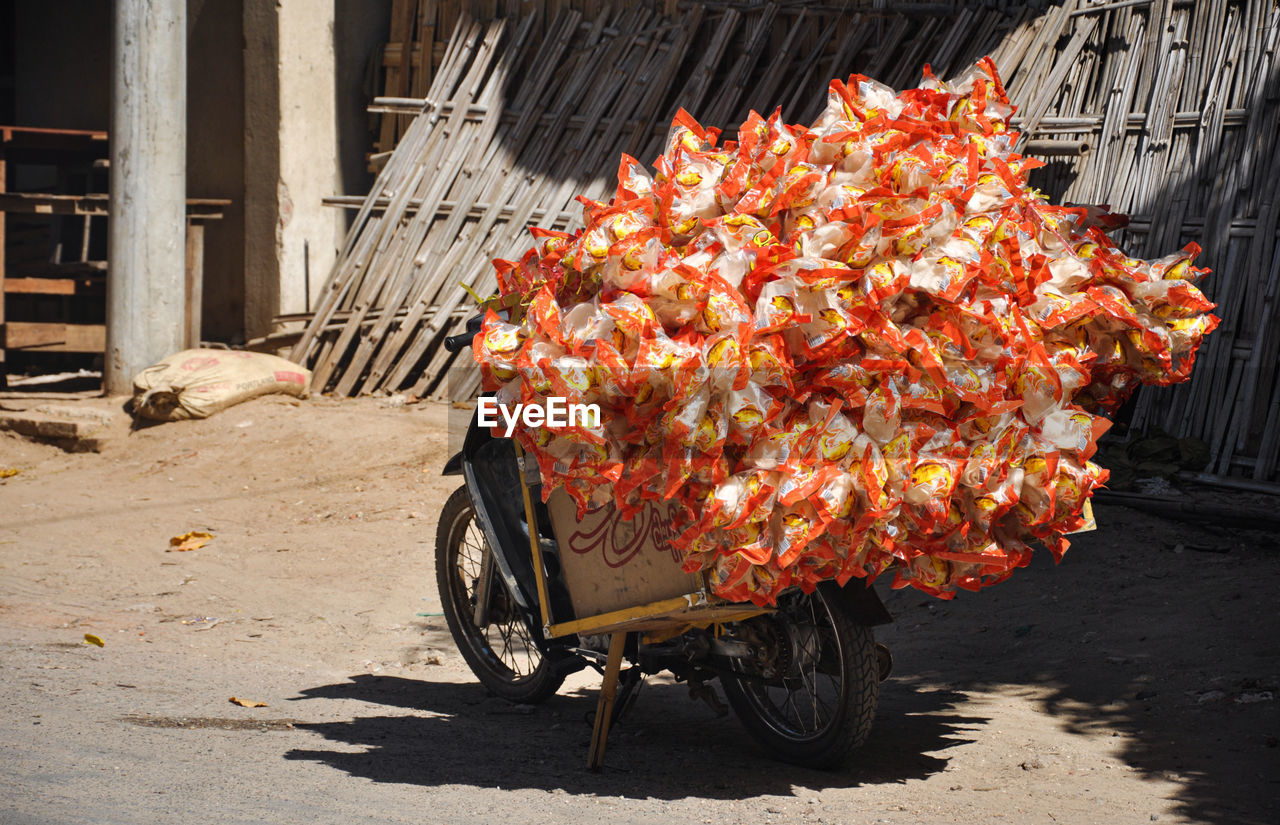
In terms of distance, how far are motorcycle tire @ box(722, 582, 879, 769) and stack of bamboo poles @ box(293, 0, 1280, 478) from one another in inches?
131

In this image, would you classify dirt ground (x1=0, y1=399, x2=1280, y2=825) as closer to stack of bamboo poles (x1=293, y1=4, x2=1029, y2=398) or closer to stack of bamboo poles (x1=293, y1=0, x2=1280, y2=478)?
stack of bamboo poles (x1=293, y1=0, x2=1280, y2=478)

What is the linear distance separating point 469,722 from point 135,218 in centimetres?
623

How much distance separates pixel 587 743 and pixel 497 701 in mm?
624

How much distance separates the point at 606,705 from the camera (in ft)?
11.0

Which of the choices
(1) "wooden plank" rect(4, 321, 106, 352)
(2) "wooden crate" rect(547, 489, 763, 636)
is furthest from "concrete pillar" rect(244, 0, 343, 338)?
(2) "wooden crate" rect(547, 489, 763, 636)

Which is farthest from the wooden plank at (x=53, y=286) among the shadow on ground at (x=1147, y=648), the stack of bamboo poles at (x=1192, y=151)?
the shadow on ground at (x=1147, y=648)

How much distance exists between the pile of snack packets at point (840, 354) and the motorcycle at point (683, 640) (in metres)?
0.33

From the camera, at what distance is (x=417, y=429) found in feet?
26.0

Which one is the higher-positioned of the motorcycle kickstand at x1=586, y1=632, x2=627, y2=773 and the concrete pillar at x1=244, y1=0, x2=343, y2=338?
the concrete pillar at x1=244, y1=0, x2=343, y2=338

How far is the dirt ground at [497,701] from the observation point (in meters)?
2.96

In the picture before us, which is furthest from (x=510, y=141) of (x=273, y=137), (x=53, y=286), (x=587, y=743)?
(x=587, y=743)

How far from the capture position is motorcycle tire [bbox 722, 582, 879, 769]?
10.1ft

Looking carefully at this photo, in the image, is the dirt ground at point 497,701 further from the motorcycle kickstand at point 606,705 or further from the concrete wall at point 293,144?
the concrete wall at point 293,144

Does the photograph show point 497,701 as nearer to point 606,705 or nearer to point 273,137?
point 606,705
